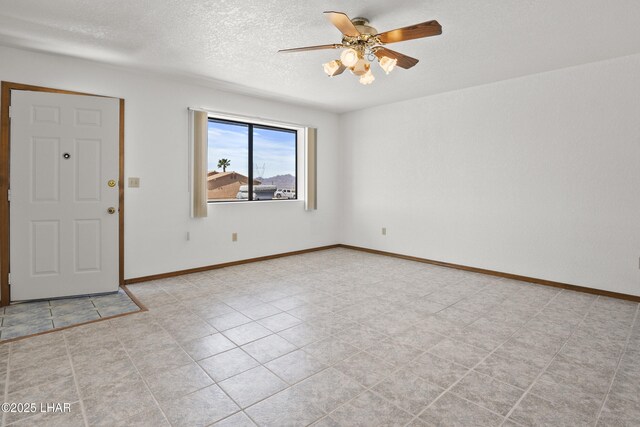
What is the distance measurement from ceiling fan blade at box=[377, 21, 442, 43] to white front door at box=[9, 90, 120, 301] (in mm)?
2959

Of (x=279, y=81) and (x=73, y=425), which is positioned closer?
(x=73, y=425)

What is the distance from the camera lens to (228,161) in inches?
202

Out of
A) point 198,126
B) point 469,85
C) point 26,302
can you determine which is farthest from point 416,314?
point 26,302

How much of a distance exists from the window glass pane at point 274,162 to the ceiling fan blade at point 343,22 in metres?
3.13

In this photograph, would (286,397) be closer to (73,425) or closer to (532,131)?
(73,425)

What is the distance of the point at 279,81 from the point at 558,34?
2.91m

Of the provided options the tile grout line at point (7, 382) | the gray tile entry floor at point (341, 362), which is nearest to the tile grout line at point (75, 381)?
the gray tile entry floor at point (341, 362)

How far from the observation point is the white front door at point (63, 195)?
3.33 meters

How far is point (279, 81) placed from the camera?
14.2 ft

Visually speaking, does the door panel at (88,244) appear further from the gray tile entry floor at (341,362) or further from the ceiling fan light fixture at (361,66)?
the ceiling fan light fixture at (361,66)

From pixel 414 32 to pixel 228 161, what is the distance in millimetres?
3442

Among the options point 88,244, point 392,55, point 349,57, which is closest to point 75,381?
point 88,244

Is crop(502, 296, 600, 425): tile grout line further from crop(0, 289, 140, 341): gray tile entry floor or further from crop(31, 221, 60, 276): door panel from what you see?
crop(31, 221, 60, 276): door panel

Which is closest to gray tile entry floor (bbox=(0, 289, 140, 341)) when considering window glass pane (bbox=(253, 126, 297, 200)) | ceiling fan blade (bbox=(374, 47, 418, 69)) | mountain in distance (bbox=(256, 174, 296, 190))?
window glass pane (bbox=(253, 126, 297, 200))
